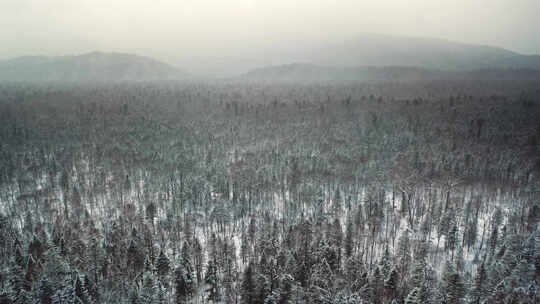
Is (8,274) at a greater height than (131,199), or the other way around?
(8,274)

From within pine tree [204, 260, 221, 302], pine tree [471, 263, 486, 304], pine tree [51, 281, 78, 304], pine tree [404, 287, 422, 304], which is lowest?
pine tree [204, 260, 221, 302]

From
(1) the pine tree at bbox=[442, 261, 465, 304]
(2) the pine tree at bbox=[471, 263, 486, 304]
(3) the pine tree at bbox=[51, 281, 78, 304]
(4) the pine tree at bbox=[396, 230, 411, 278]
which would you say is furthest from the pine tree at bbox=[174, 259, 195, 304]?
(2) the pine tree at bbox=[471, 263, 486, 304]

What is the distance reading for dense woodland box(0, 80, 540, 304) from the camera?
44344 mm

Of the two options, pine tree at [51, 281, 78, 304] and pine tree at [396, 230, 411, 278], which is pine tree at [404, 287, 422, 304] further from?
pine tree at [51, 281, 78, 304]

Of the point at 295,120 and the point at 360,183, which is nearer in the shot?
the point at 360,183

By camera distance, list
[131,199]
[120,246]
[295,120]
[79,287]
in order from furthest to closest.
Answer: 1. [295,120]
2. [131,199]
3. [120,246]
4. [79,287]

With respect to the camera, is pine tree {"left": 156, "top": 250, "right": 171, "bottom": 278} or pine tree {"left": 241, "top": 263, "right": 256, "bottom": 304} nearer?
pine tree {"left": 241, "top": 263, "right": 256, "bottom": 304}

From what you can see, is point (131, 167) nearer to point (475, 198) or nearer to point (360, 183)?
point (360, 183)

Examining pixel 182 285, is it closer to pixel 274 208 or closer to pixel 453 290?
pixel 453 290

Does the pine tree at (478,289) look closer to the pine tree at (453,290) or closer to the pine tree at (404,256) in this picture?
the pine tree at (453,290)

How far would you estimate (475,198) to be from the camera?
86.1 meters

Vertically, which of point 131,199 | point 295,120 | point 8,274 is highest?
point 295,120

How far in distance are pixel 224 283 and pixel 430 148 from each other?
356 feet

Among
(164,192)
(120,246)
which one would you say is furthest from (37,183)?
(120,246)
